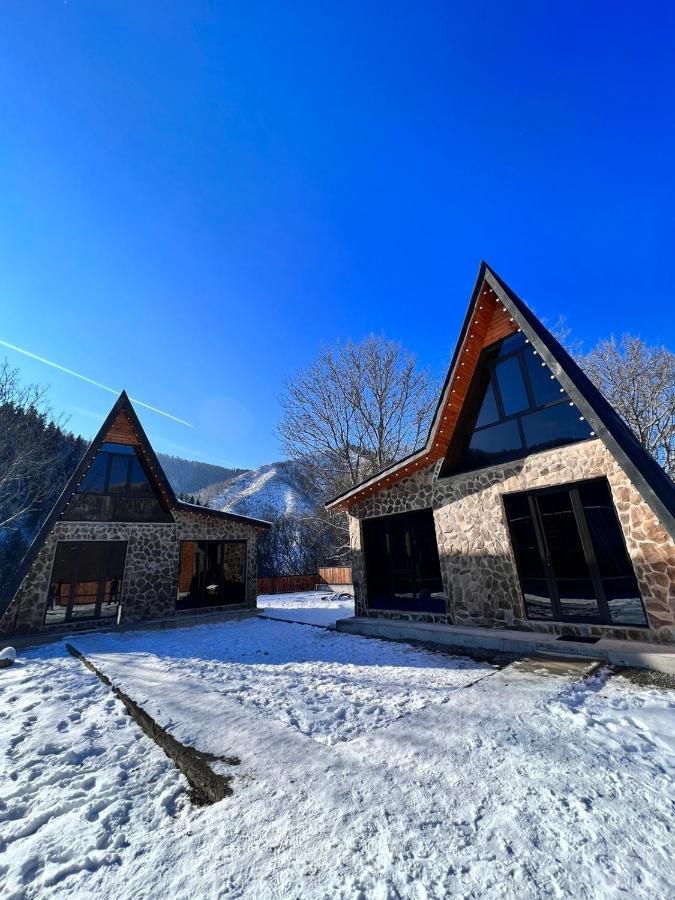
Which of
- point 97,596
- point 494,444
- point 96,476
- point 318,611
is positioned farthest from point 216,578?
point 494,444

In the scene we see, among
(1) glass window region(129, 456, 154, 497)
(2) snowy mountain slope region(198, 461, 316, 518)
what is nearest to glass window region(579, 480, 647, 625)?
(1) glass window region(129, 456, 154, 497)

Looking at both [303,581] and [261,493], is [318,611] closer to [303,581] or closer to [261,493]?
[303,581]

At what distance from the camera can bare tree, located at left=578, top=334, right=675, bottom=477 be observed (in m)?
17.1

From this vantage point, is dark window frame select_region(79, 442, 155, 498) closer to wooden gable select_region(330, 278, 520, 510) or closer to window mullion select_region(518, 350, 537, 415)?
wooden gable select_region(330, 278, 520, 510)

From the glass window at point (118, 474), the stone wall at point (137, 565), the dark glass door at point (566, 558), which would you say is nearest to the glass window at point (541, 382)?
the dark glass door at point (566, 558)

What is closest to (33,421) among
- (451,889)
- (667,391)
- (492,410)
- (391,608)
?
(391,608)

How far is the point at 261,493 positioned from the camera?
53.2 meters

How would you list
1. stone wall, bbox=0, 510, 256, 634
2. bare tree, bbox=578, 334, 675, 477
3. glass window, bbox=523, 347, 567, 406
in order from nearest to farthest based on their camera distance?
glass window, bbox=523, 347, 567, 406 < stone wall, bbox=0, 510, 256, 634 < bare tree, bbox=578, 334, 675, 477

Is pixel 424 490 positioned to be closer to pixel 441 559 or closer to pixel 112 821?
pixel 441 559

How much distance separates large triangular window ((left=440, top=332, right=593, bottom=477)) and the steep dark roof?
0.42 meters

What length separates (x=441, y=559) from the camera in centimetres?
777

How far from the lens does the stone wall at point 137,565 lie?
9.35 meters

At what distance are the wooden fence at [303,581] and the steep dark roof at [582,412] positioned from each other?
46.2 ft

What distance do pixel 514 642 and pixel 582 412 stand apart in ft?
12.6
